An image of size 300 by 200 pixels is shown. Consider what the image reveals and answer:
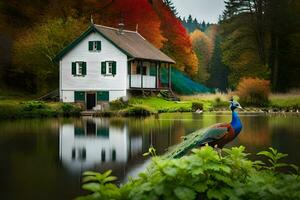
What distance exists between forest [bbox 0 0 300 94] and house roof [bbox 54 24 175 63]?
2.62 m

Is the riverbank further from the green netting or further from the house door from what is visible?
the house door

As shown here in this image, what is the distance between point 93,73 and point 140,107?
25.0ft

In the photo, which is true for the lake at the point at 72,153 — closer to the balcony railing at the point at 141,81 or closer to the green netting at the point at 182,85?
the balcony railing at the point at 141,81

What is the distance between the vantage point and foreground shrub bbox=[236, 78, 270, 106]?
34906mm

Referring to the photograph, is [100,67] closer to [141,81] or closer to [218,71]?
[141,81]

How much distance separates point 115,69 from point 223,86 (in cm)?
2095

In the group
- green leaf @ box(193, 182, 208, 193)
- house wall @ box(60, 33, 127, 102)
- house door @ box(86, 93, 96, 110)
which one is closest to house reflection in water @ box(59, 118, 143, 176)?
green leaf @ box(193, 182, 208, 193)

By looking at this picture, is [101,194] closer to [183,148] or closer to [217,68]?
[183,148]

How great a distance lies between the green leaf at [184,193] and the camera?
13.9 feet

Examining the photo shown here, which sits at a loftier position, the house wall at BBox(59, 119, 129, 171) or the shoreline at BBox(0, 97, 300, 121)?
the shoreline at BBox(0, 97, 300, 121)

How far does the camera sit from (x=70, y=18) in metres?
39.6

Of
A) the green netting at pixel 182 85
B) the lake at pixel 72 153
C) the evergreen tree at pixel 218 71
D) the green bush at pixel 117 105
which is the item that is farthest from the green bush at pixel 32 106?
the evergreen tree at pixel 218 71

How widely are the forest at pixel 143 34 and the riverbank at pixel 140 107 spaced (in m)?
3.65

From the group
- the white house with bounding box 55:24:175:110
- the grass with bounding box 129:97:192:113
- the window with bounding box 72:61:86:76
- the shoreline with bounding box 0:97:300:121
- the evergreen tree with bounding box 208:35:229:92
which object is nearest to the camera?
the shoreline with bounding box 0:97:300:121
